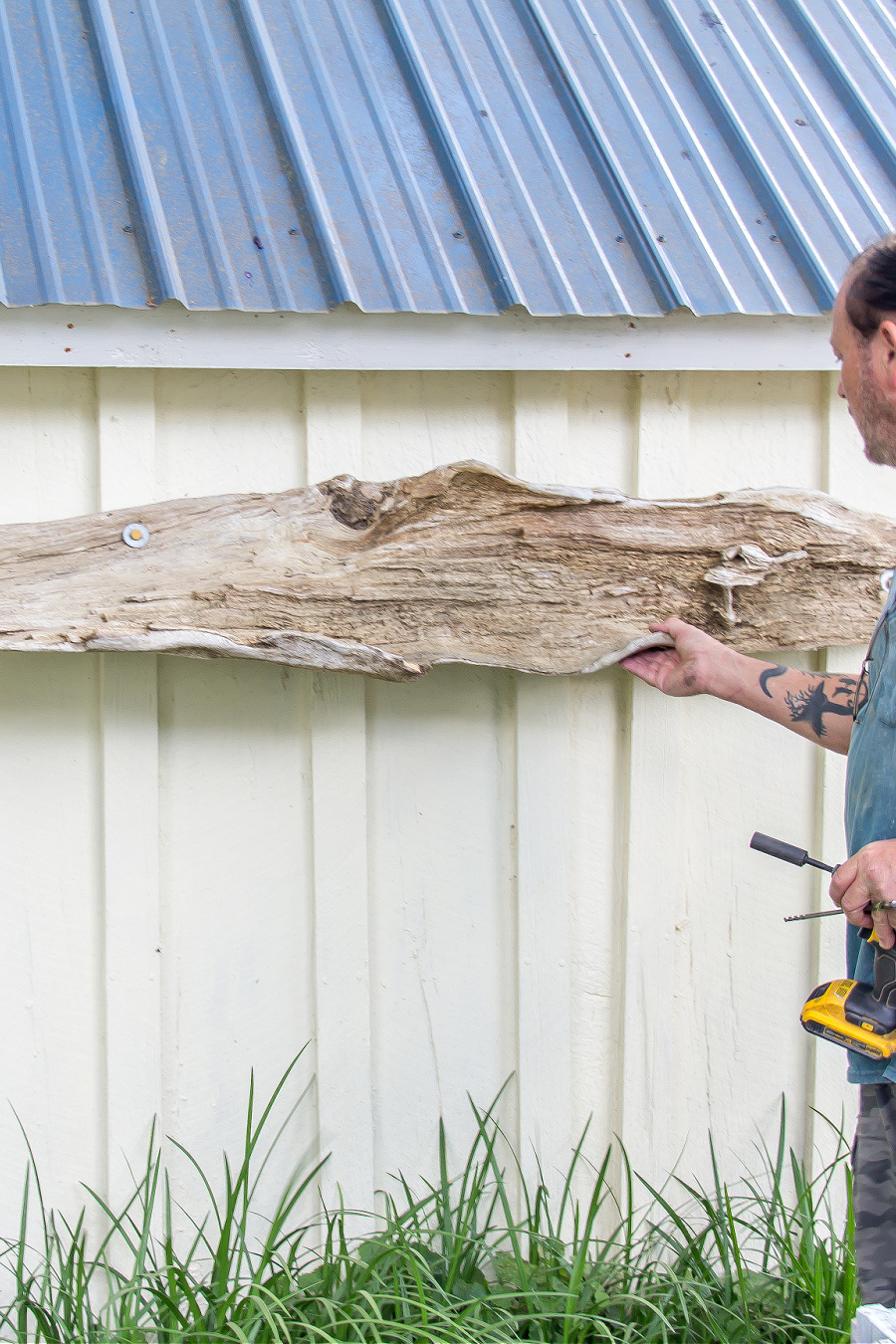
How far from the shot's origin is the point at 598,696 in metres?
1.83

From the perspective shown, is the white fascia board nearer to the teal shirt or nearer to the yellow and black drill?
the teal shirt

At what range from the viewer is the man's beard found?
1.40 m

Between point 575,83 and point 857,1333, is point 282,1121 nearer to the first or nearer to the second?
point 857,1333

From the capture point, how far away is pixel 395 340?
5.33 feet

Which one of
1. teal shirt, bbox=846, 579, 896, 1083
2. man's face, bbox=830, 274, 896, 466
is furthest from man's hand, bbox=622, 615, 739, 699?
man's face, bbox=830, 274, 896, 466

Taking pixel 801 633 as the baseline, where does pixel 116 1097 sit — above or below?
below

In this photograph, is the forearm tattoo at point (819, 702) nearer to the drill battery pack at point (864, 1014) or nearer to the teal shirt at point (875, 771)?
the teal shirt at point (875, 771)

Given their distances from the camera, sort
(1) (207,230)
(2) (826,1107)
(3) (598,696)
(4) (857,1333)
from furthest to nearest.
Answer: (2) (826,1107)
(3) (598,696)
(1) (207,230)
(4) (857,1333)

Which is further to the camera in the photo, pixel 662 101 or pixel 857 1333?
pixel 662 101

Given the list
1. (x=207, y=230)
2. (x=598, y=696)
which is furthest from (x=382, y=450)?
(x=598, y=696)

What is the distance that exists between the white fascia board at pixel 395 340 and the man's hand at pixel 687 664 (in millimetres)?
481

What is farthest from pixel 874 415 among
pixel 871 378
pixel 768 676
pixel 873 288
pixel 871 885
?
pixel 871 885

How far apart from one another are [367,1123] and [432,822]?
Answer: 1.89ft

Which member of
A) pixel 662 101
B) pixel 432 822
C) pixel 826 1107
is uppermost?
pixel 662 101
